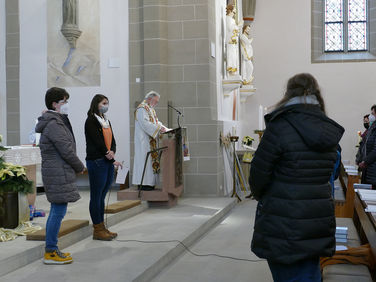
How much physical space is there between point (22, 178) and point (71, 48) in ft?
14.0

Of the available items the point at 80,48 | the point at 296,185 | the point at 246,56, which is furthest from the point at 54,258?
the point at 246,56

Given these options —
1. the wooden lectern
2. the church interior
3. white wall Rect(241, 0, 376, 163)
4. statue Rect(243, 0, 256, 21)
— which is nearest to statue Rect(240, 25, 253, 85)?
the church interior

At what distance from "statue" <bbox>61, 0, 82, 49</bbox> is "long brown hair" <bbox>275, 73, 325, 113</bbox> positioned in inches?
272

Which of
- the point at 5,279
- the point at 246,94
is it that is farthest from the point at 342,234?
the point at 246,94

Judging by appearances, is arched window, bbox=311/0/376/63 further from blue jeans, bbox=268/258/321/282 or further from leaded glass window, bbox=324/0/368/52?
blue jeans, bbox=268/258/321/282

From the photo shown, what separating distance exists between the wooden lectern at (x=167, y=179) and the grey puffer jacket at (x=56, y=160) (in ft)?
10.8

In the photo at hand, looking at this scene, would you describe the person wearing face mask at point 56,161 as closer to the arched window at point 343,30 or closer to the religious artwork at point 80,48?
the religious artwork at point 80,48

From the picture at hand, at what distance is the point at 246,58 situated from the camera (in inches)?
530

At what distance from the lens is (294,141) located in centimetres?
261

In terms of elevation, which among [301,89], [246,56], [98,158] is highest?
[246,56]

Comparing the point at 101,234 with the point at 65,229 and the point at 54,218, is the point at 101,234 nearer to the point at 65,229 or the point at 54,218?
the point at 65,229

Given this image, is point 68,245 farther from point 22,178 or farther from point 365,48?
point 365,48

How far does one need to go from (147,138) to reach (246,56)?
640cm

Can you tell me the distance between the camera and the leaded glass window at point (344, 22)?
15.0 meters
